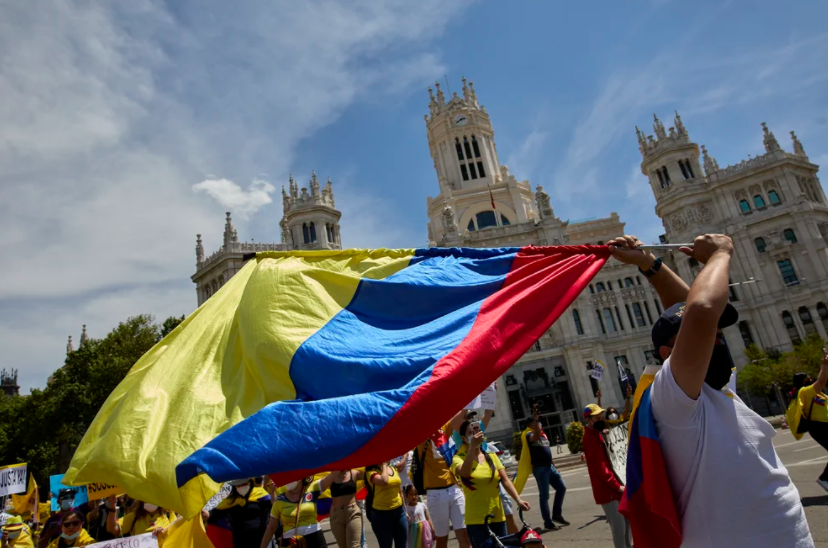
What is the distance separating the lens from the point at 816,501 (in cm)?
808

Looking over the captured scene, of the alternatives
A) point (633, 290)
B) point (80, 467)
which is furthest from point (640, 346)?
point (80, 467)

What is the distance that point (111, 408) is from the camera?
14.6 feet

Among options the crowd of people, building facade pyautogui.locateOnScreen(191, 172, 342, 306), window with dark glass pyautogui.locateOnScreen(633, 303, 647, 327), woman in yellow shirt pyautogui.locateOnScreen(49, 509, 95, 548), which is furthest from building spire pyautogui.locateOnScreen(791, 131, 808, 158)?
woman in yellow shirt pyautogui.locateOnScreen(49, 509, 95, 548)

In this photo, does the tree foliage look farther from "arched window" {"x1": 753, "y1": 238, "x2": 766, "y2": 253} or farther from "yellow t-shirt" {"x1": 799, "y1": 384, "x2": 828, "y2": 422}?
"arched window" {"x1": 753, "y1": 238, "x2": 766, "y2": 253}

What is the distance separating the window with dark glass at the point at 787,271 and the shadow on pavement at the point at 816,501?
4692 cm

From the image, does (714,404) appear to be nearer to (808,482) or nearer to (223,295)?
(223,295)

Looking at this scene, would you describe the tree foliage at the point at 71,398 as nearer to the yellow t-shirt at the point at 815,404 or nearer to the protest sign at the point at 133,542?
the protest sign at the point at 133,542

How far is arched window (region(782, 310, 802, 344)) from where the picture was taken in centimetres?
4569

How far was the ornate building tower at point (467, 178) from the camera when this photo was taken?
188ft

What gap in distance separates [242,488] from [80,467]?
140 inches

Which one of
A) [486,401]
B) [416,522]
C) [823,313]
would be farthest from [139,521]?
[823,313]

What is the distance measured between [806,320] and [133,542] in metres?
54.3

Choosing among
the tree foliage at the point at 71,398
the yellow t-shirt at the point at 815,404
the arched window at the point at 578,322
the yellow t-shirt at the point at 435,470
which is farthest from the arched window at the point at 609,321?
the yellow t-shirt at the point at 435,470

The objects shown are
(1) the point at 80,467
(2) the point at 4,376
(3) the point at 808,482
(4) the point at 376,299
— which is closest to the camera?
(1) the point at 80,467
